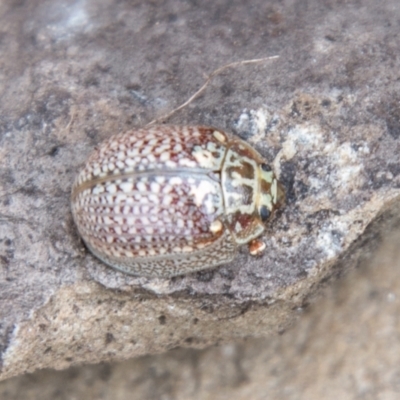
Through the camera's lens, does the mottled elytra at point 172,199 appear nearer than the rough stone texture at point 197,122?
Yes

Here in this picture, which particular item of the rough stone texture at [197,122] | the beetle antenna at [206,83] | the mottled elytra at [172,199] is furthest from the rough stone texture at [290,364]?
the beetle antenna at [206,83]

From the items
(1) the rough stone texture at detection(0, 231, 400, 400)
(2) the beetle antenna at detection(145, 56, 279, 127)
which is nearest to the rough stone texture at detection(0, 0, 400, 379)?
(2) the beetle antenna at detection(145, 56, 279, 127)

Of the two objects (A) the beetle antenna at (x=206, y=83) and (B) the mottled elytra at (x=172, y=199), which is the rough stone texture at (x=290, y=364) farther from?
(A) the beetle antenna at (x=206, y=83)

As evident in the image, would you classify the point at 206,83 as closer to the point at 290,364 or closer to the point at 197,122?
the point at 197,122

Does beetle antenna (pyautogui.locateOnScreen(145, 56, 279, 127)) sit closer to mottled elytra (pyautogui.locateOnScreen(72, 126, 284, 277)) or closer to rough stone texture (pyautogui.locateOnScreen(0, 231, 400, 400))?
mottled elytra (pyautogui.locateOnScreen(72, 126, 284, 277))

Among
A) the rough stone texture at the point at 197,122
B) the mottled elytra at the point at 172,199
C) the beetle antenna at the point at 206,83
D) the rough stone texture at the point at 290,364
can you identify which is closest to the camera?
the mottled elytra at the point at 172,199

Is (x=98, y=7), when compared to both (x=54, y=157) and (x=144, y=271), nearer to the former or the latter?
(x=54, y=157)

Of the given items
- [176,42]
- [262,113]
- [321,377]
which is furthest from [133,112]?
[321,377]
